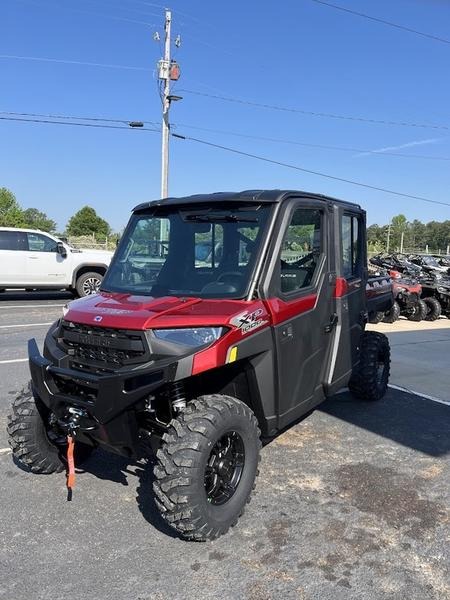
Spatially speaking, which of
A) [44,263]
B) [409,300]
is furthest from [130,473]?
[44,263]

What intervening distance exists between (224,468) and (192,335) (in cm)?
87

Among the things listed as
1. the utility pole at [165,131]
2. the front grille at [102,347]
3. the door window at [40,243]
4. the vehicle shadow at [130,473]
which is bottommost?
the vehicle shadow at [130,473]

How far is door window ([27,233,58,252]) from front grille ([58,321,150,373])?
12286 millimetres

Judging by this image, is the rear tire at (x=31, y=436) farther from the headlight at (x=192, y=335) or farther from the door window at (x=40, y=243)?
the door window at (x=40, y=243)

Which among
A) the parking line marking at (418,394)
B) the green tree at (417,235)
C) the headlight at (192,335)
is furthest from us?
the green tree at (417,235)

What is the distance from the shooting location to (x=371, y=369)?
5.71 meters

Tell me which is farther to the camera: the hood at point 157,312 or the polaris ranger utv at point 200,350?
the hood at point 157,312

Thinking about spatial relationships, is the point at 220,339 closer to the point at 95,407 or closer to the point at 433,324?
the point at 95,407

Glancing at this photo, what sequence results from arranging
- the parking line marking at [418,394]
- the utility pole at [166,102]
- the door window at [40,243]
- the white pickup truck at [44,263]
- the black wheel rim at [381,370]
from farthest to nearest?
the utility pole at [166,102]
the door window at [40,243]
the white pickup truck at [44,263]
the parking line marking at [418,394]
the black wheel rim at [381,370]

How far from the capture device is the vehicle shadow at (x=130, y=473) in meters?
3.64

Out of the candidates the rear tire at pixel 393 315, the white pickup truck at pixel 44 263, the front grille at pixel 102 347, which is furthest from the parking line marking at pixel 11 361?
the rear tire at pixel 393 315

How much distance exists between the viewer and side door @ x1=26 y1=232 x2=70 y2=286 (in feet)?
48.8

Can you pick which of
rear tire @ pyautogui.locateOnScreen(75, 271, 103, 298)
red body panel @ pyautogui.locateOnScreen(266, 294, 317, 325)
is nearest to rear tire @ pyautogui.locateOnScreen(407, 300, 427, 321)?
rear tire @ pyautogui.locateOnScreen(75, 271, 103, 298)

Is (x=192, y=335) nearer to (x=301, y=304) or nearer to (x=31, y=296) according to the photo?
(x=301, y=304)
